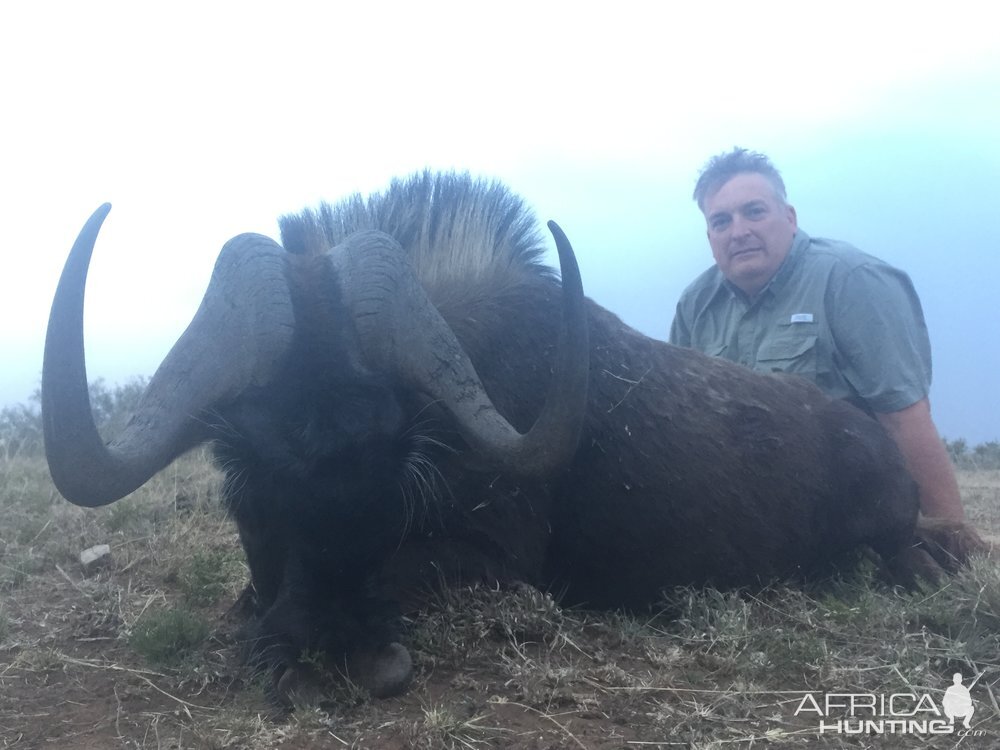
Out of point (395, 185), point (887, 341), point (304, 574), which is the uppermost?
point (395, 185)

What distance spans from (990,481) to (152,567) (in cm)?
868

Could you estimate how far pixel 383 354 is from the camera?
3375mm

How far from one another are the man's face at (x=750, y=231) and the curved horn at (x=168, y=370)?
3.79 m

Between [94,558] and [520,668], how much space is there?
2705 millimetres

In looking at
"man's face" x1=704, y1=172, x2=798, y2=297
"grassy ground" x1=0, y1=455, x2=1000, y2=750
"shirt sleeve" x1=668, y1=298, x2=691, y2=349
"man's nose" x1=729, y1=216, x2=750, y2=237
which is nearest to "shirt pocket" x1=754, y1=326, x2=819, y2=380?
"man's face" x1=704, y1=172, x2=798, y2=297

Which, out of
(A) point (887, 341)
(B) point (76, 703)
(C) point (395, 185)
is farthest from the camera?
(A) point (887, 341)

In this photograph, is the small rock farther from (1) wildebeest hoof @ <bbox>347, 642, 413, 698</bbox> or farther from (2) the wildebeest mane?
(1) wildebeest hoof @ <bbox>347, 642, 413, 698</bbox>

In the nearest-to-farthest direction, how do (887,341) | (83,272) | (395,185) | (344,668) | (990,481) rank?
1. (83,272)
2. (344,668)
3. (395,185)
4. (887,341)
5. (990,481)

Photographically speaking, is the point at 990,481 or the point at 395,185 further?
the point at 990,481

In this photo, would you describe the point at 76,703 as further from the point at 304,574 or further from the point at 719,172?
the point at 719,172

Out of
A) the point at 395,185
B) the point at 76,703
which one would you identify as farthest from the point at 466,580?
the point at 395,185

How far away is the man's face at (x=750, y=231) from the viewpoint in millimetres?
6430

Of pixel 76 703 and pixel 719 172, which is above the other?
pixel 719 172

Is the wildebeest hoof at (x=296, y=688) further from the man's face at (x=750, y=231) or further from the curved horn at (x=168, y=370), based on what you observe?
the man's face at (x=750, y=231)
